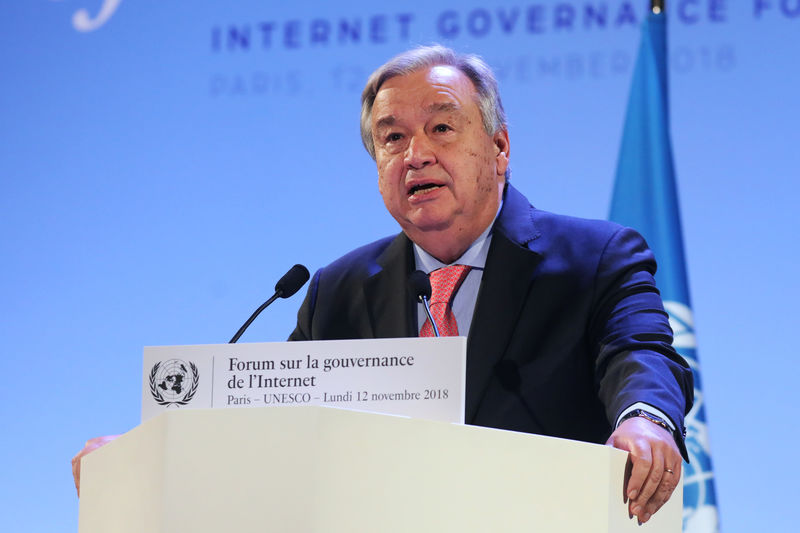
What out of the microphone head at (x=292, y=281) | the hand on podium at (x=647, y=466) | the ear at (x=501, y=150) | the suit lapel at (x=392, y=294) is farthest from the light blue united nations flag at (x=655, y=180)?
the hand on podium at (x=647, y=466)

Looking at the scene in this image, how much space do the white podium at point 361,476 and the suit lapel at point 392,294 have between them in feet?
3.06

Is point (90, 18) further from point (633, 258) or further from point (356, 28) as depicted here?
point (633, 258)

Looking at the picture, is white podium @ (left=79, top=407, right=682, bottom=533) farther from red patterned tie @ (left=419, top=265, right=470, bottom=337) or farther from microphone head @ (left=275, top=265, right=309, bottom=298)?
red patterned tie @ (left=419, top=265, right=470, bottom=337)

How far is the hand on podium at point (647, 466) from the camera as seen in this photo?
1600 mm

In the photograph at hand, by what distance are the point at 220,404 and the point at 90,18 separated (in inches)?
119

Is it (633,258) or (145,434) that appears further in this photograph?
(633,258)

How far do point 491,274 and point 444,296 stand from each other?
146 mm

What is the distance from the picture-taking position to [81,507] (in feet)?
6.23

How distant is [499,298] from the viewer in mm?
2439

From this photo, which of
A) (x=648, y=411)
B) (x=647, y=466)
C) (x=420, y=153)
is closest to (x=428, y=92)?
(x=420, y=153)

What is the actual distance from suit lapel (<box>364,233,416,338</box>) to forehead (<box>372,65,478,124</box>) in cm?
35

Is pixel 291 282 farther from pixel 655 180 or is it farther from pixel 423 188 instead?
pixel 655 180

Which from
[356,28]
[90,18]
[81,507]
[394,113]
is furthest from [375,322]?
[90,18]

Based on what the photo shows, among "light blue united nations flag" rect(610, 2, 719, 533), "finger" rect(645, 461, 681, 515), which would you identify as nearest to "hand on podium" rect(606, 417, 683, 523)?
"finger" rect(645, 461, 681, 515)
